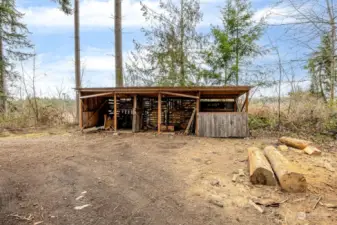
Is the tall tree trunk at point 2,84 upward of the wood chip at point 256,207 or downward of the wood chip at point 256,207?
upward

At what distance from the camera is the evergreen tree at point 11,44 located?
12805 mm

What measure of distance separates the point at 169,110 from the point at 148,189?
825cm

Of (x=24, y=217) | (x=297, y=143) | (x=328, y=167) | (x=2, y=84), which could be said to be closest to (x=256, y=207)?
(x=328, y=167)

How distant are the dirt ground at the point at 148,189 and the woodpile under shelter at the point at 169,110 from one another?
2.96 meters

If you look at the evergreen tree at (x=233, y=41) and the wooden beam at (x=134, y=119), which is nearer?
the wooden beam at (x=134, y=119)

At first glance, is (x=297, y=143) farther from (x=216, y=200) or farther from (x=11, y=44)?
(x=11, y=44)

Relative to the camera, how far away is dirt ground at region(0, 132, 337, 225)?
312cm

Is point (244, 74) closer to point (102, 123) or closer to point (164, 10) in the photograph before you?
point (164, 10)

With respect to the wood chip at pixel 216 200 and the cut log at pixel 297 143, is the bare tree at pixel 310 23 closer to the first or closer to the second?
the wood chip at pixel 216 200

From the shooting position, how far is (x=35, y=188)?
402 centimetres

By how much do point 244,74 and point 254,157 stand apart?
889 cm

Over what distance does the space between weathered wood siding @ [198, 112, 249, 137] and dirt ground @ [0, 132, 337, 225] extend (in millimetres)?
2821

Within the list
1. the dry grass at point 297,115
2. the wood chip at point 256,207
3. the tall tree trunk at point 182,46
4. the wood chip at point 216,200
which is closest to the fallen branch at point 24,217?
the wood chip at point 216,200

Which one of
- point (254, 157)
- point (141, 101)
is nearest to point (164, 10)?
point (141, 101)
